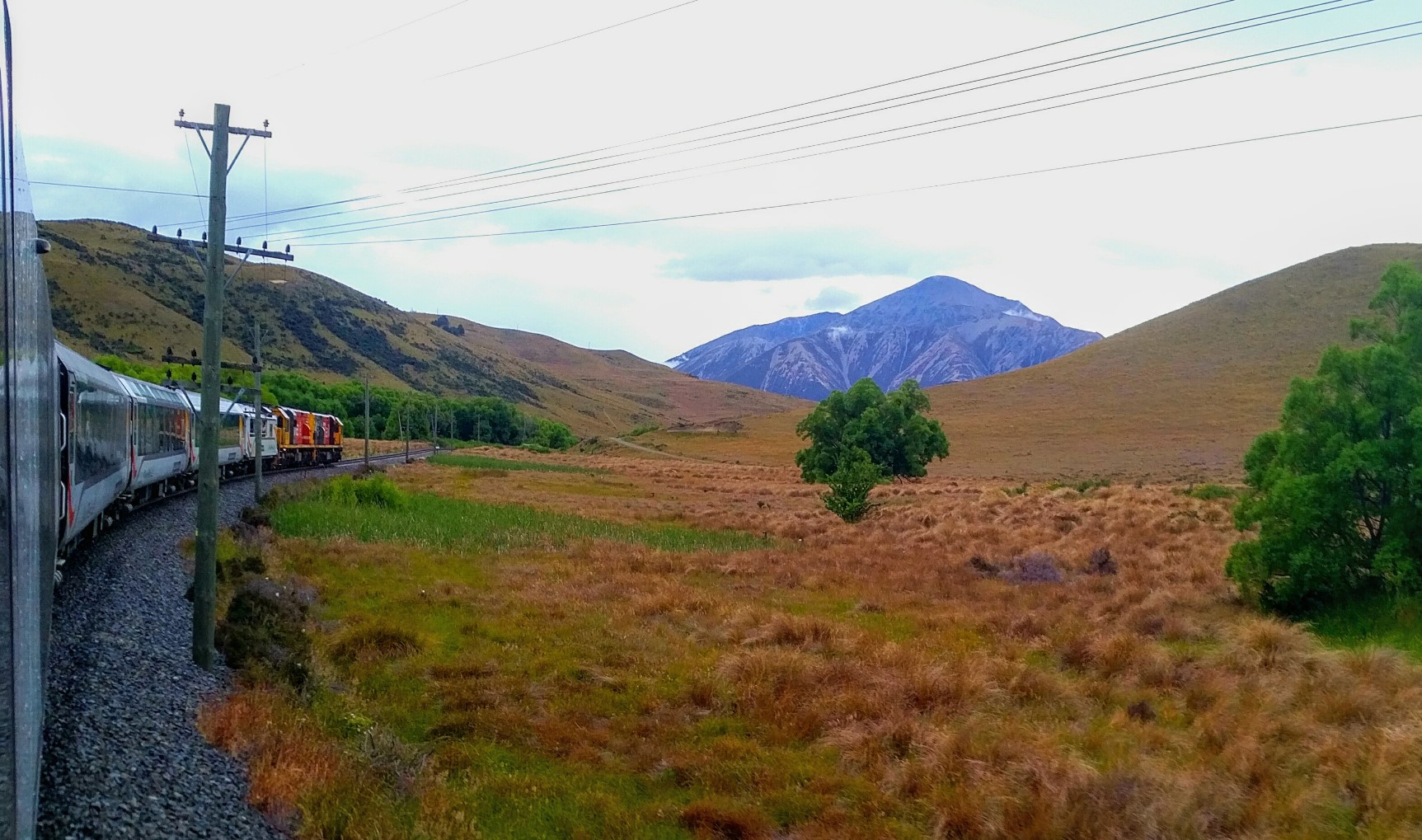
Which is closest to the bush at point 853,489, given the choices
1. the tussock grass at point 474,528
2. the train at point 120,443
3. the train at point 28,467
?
the tussock grass at point 474,528

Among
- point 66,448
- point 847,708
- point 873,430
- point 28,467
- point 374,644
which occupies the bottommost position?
point 847,708

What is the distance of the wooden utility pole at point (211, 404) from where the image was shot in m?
12.4

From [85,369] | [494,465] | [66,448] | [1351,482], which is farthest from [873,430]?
[66,448]

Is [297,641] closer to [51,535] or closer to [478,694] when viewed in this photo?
[478,694]

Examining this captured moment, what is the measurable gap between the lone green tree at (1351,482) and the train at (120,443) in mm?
16671

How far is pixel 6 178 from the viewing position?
3363 mm

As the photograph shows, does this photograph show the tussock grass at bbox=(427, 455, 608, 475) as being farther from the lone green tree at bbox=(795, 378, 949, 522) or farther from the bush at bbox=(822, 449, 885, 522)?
the bush at bbox=(822, 449, 885, 522)

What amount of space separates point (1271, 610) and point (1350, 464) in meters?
2.65

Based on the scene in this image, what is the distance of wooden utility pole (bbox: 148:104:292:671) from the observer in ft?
40.8

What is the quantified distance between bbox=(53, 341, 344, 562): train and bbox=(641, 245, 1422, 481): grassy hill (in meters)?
54.6

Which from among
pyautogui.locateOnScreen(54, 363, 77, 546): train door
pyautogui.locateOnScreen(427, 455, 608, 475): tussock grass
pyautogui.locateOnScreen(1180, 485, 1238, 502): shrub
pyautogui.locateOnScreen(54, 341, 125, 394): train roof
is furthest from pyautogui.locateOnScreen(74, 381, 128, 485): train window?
pyautogui.locateOnScreen(427, 455, 608, 475): tussock grass

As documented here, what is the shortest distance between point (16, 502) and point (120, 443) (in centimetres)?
2018

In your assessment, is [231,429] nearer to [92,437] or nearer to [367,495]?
[367,495]

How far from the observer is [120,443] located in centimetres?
2162
